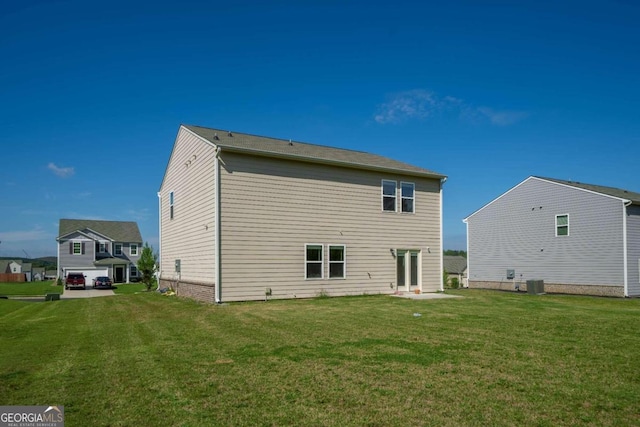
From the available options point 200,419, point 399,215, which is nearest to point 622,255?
point 399,215

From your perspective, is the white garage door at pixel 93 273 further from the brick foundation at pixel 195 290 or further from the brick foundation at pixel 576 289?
the brick foundation at pixel 576 289

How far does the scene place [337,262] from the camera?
1888 centimetres

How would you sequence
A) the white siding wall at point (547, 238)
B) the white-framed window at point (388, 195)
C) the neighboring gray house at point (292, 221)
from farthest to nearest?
the white siding wall at point (547, 238) → the white-framed window at point (388, 195) → the neighboring gray house at point (292, 221)

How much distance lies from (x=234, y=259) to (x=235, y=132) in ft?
24.9

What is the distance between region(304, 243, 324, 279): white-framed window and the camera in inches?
712

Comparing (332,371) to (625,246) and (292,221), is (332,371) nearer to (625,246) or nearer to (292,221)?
(292,221)

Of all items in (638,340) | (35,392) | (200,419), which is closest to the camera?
(200,419)

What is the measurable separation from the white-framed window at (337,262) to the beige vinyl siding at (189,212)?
4975mm

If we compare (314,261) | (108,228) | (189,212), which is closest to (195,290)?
(189,212)

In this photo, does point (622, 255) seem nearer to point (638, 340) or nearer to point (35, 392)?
point (638, 340)

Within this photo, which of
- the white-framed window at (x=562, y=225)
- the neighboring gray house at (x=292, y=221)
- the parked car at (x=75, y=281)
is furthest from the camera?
the parked car at (x=75, y=281)

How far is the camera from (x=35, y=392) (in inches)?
224

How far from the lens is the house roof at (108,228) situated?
5150 cm


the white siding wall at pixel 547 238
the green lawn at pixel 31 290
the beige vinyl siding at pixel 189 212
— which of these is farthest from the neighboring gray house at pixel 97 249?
Answer: the white siding wall at pixel 547 238
